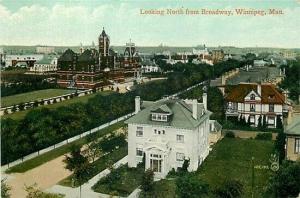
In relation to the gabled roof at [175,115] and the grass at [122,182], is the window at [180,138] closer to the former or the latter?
the gabled roof at [175,115]

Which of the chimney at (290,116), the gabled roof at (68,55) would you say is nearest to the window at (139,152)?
the gabled roof at (68,55)

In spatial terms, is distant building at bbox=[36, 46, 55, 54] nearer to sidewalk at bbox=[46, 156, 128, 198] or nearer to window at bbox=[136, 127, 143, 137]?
window at bbox=[136, 127, 143, 137]

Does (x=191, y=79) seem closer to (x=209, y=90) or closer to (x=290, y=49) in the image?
(x=209, y=90)

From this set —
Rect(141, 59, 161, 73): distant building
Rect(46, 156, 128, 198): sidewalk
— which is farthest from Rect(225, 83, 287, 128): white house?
Rect(46, 156, 128, 198): sidewalk

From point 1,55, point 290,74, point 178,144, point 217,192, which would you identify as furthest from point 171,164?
point 1,55

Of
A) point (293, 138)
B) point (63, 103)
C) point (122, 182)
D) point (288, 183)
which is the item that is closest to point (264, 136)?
point (293, 138)

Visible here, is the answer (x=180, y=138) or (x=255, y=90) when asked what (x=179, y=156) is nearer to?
(x=180, y=138)
